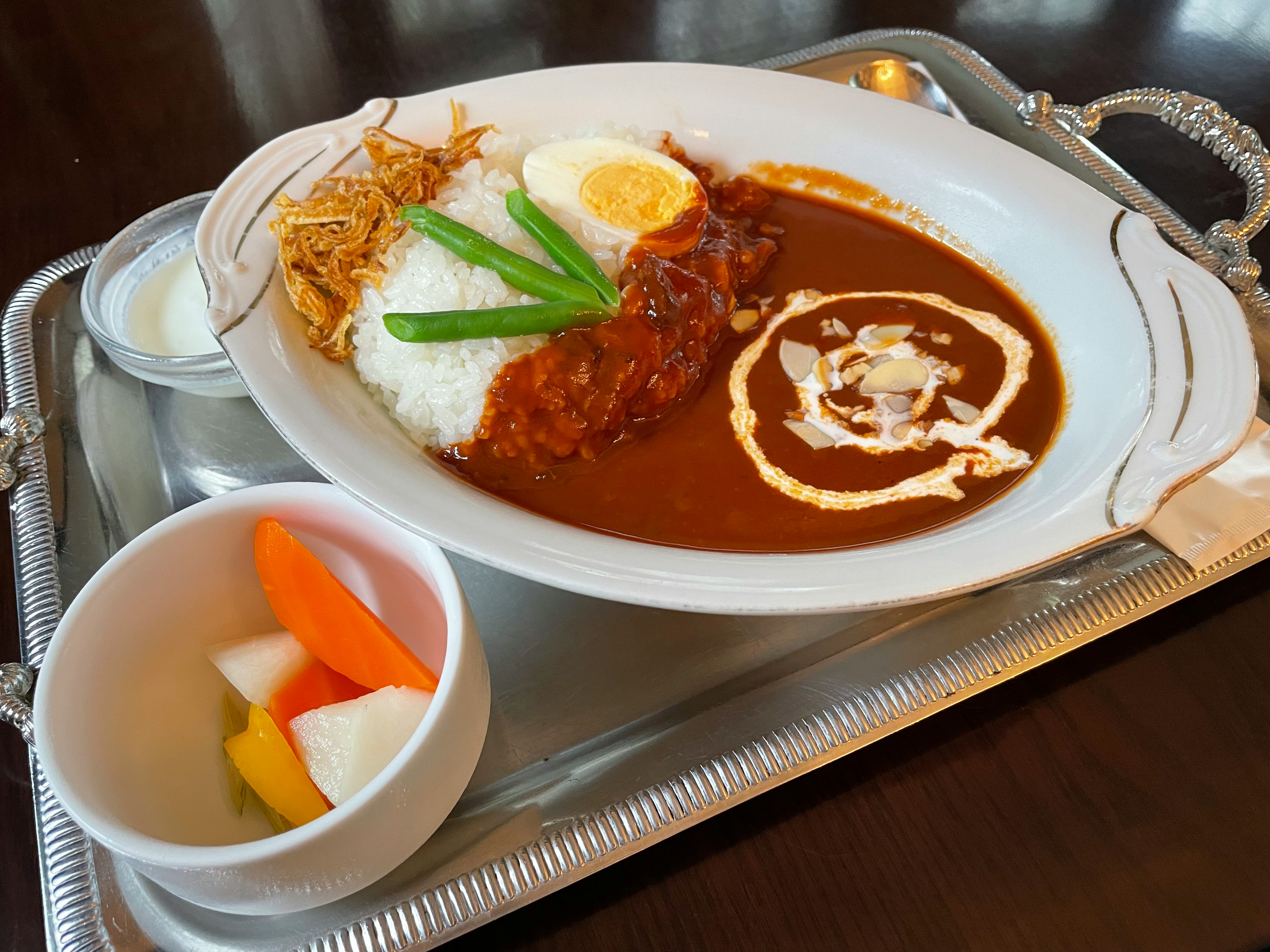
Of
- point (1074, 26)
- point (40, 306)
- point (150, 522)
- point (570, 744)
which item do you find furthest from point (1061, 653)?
point (1074, 26)

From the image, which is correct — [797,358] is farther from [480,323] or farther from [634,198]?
[480,323]

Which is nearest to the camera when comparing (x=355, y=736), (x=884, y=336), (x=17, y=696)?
(x=355, y=736)

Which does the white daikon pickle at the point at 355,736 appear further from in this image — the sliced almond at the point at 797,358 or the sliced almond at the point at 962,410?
the sliced almond at the point at 962,410

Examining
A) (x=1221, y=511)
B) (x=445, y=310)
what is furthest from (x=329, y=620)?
(x=1221, y=511)

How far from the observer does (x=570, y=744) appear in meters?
1.21

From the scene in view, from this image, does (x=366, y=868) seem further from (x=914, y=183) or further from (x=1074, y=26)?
(x=1074, y=26)

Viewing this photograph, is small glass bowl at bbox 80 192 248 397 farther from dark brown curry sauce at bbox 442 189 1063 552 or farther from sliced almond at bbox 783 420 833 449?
sliced almond at bbox 783 420 833 449

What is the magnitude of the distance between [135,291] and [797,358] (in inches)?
54.5

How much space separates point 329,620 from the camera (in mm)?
1079

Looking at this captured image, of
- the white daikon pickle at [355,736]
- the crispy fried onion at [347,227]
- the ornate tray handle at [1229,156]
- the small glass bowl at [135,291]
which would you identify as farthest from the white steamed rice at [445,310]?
the ornate tray handle at [1229,156]

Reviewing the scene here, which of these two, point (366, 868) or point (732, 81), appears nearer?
point (366, 868)

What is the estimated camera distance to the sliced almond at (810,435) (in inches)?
59.8

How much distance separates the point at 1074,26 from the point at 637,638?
2.51 metres

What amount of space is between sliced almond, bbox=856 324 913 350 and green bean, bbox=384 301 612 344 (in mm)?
585
